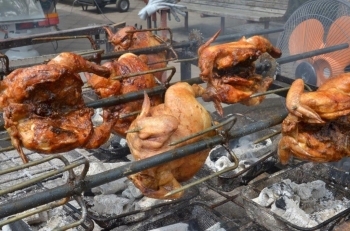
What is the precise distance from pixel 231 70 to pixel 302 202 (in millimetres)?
1140

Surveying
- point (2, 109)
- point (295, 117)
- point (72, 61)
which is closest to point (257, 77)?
point (295, 117)

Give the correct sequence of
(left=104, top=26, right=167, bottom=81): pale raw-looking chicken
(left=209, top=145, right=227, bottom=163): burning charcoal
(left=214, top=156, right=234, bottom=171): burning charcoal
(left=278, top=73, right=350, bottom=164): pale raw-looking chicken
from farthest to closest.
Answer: (left=209, top=145, right=227, bottom=163): burning charcoal → (left=214, top=156, right=234, bottom=171): burning charcoal → (left=104, top=26, right=167, bottom=81): pale raw-looking chicken → (left=278, top=73, right=350, bottom=164): pale raw-looking chicken

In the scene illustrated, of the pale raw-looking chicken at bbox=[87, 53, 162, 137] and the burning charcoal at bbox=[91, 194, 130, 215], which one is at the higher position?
the pale raw-looking chicken at bbox=[87, 53, 162, 137]

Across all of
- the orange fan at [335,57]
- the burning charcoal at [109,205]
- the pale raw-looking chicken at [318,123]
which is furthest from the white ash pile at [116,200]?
the orange fan at [335,57]

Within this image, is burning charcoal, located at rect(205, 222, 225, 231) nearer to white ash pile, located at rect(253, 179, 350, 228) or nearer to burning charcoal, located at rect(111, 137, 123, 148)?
white ash pile, located at rect(253, 179, 350, 228)

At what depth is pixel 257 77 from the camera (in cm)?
300

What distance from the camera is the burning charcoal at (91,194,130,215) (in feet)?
10.5

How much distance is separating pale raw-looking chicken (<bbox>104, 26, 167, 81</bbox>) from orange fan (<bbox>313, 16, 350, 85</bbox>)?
1574mm

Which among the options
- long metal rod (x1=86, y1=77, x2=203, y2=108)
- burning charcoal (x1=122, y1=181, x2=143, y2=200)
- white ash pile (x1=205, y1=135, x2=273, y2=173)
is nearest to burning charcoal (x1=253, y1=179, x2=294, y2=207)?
white ash pile (x1=205, y1=135, x2=273, y2=173)

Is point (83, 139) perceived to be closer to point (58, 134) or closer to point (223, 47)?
point (58, 134)

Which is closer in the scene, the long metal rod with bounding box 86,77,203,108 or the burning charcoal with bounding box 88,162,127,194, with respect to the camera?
the long metal rod with bounding box 86,77,203,108

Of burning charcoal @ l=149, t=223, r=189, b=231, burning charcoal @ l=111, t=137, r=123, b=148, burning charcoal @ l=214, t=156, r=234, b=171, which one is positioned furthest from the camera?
burning charcoal @ l=111, t=137, r=123, b=148

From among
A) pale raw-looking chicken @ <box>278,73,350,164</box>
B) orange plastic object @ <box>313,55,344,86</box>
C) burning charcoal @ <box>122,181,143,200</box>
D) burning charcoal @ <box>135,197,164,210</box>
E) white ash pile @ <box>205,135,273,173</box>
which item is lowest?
burning charcoal @ <box>135,197,164,210</box>

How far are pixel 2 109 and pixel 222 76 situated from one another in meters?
1.32
